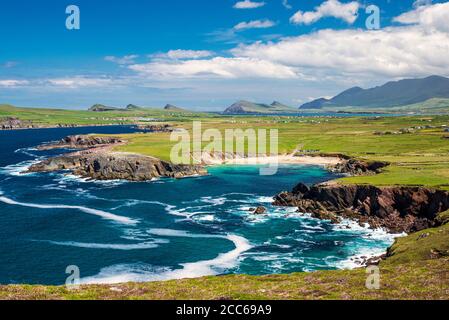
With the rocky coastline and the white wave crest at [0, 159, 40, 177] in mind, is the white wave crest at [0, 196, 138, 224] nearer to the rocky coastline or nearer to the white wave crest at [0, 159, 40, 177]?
the rocky coastline

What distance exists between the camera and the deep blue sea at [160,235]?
65.8 metres

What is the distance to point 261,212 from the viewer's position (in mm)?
97938

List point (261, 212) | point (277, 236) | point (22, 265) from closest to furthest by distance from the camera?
point (22, 265), point (277, 236), point (261, 212)

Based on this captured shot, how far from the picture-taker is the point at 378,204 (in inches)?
3553

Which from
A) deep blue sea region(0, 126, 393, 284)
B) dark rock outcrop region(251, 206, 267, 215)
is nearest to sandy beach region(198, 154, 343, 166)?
deep blue sea region(0, 126, 393, 284)

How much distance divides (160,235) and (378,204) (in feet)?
150

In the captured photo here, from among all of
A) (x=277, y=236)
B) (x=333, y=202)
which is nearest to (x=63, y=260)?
(x=277, y=236)

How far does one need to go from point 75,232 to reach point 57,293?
162 feet

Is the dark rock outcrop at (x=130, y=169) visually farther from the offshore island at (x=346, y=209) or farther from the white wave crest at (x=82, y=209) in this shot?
the white wave crest at (x=82, y=209)

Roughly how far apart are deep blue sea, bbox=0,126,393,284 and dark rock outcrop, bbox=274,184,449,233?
4.06m

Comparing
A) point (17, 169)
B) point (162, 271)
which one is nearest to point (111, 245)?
point (162, 271)
